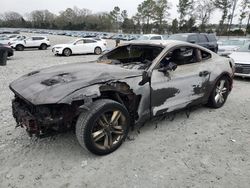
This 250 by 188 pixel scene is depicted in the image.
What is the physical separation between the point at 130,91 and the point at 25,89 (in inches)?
59.2

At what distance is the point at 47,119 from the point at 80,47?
16.8m

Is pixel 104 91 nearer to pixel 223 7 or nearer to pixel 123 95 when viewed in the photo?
pixel 123 95

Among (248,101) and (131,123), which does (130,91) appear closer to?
(131,123)

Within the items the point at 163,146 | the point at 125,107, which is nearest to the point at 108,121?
the point at 125,107

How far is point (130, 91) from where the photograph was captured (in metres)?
3.69

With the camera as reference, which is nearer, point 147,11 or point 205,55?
point 205,55

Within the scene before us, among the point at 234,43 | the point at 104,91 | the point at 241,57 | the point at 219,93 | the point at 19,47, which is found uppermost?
the point at 104,91

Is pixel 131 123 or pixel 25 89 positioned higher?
pixel 25 89

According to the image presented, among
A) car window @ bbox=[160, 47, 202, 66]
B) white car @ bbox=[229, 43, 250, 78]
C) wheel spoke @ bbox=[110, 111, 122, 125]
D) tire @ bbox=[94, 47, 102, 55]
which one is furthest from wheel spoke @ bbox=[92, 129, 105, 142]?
tire @ bbox=[94, 47, 102, 55]

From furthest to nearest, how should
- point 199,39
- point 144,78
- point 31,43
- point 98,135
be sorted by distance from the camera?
point 31,43 < point 199,39 < point 144,78 < point 98,135

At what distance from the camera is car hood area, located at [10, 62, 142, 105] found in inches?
124

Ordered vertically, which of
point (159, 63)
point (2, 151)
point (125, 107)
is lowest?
point (2, 151)

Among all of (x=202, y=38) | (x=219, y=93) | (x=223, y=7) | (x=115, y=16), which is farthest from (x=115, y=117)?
(x=115, y=16)

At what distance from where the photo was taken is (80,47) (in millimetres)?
19312
